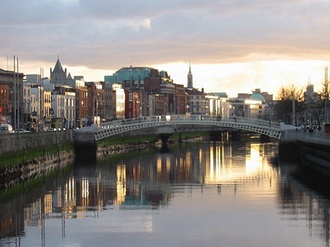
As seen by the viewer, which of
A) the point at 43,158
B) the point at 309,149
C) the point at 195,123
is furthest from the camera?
the point at 195,123

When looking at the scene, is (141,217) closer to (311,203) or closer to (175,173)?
(311,203)

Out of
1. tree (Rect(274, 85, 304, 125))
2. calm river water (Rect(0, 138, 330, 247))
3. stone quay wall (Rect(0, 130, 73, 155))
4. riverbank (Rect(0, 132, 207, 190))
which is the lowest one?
calm river water (Rect(0, 138, 330, 247))

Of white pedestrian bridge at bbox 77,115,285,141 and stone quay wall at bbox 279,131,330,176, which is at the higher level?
white pedestrian bridge at bbox 77,115,285,141

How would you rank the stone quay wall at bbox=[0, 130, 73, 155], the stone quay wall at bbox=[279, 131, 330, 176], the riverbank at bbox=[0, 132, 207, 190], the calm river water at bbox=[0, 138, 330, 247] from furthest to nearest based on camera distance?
the stone quay wall at bbox=[279, 131, 330, 176], the stone quay wall at bbox=[0, 130, 73, 155], the riverbank at bbox=[0, 132, 207, 190], the calm river water at bbox=[0, 138, 330, 247]

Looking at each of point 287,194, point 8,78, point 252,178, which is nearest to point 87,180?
point 252,178

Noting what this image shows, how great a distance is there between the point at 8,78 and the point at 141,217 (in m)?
59.2

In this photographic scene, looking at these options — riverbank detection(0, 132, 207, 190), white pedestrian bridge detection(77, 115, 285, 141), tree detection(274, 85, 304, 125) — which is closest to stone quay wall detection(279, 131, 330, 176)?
white pedestrian bridge detection(77, 115, 285, 141)

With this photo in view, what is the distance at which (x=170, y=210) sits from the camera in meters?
35.2

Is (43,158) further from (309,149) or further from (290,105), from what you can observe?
(290,105)

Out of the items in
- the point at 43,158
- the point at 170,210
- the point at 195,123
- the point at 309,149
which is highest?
the point at 195,123

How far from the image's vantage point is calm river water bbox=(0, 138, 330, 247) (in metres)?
28.4

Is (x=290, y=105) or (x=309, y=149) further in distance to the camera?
(x=290, y=105)

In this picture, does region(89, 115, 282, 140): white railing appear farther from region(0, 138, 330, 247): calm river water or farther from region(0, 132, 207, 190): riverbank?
region(0, 138, 330, 247): calm river water

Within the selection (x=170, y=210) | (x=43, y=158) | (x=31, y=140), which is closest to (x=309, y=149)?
(x=43, y=158)
